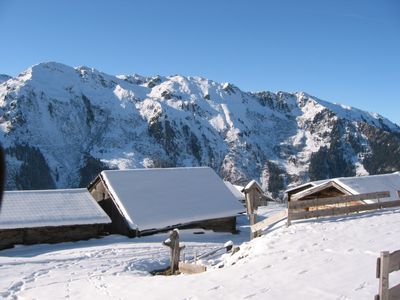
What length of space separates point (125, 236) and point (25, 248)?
269 inches

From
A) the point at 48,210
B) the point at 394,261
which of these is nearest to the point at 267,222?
the point at 394,261

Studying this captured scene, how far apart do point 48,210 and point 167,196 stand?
9508 millimetres

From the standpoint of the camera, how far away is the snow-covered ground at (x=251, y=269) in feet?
35.4

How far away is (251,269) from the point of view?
515 inches

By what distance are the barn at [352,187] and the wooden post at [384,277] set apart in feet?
64.9

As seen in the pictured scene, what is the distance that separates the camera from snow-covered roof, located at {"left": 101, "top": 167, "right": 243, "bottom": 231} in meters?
33.5

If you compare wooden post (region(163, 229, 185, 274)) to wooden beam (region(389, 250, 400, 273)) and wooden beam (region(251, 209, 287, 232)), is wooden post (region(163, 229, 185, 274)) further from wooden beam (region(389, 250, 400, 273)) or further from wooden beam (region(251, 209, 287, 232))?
wooden beam (region(389, 250, 400, 273))

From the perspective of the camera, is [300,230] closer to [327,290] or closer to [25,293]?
[327,290]

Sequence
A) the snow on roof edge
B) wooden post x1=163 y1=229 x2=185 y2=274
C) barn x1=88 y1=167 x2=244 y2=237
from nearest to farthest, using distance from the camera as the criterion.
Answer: wooden post x1=163 y1=229 x2=185 y2=274 → the snow on roof edge → barn x1=88 y1=167 x2=244 y2=237

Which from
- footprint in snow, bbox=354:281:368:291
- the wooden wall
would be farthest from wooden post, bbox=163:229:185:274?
the wooden wall

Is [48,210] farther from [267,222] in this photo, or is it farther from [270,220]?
[270,220]

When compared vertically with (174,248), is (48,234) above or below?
above

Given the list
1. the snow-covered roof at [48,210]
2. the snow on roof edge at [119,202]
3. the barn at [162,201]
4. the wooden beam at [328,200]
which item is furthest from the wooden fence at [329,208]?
the snow-covered roof at [48,210]

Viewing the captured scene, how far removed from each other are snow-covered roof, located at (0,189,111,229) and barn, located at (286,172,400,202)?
45.2 ft
